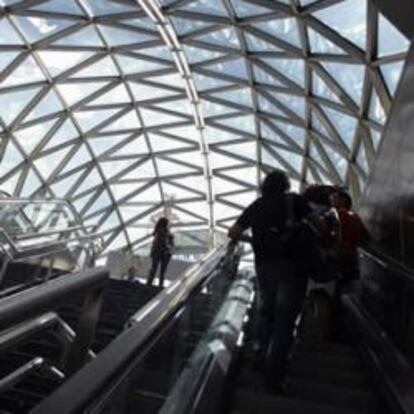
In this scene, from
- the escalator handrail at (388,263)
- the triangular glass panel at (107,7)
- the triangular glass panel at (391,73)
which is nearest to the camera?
the escalator handrail at (388,263)

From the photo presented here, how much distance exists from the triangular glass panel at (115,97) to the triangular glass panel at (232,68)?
192 inches

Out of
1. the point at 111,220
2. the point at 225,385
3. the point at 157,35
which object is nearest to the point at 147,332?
the point at 225,385

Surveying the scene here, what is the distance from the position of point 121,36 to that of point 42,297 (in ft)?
75.4

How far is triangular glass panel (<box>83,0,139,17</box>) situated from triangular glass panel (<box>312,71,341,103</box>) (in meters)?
6.87

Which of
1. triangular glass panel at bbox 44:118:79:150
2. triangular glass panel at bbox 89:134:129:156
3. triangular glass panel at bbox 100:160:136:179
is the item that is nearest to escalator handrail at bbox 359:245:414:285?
triangular glass panel at bbox 44:118:79:150

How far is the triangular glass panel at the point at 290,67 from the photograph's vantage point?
21.9 meters

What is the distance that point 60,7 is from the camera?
22.4 m

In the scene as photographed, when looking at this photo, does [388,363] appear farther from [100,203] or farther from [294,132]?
[100,203]

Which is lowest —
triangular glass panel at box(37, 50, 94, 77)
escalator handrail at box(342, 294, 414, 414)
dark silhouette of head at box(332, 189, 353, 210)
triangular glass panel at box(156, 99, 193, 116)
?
escalator handrail at box(342, 294, 414, 414)

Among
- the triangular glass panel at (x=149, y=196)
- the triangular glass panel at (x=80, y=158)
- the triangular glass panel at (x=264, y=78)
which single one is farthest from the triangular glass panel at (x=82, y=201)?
the triangular glass panel at (x=264, y=78)

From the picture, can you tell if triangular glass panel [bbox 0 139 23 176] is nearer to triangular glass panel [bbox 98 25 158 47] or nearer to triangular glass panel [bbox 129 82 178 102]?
triangular glass panel [bbox 129 82 178 102]

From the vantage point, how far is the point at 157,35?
23953 mm

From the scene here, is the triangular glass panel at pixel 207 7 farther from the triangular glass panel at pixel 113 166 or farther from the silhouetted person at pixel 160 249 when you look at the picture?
the triangular glass panel at pixel 113 166

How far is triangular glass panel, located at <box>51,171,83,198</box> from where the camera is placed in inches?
1329
